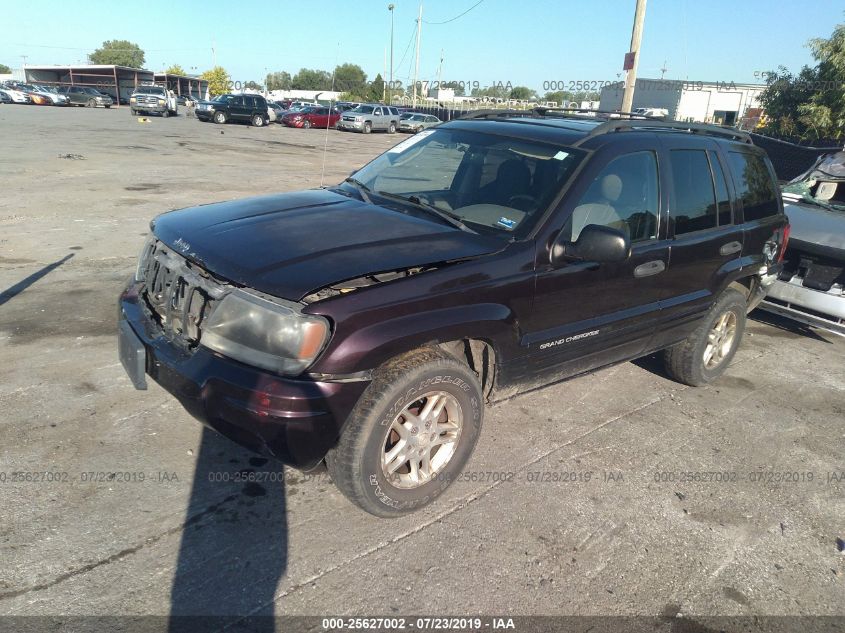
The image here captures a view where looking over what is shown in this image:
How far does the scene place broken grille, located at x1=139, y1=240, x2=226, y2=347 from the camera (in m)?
2.85

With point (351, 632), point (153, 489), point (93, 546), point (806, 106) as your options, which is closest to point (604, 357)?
point (351, 632)

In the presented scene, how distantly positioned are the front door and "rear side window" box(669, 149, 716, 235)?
19 centimetres

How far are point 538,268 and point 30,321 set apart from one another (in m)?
4.26

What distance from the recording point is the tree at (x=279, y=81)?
111 metres

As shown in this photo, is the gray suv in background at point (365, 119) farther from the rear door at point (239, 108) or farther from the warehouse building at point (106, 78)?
the warehouse building at point (106, 78)

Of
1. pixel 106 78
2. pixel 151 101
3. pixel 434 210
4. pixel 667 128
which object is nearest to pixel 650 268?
pixel 667 128

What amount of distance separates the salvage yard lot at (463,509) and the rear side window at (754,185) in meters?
1.37

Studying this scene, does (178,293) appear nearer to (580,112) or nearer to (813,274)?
(580,112)

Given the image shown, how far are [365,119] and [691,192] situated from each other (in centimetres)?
3511

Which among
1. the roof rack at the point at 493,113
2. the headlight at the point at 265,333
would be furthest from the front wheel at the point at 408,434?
the roof rack at the point at 493,113

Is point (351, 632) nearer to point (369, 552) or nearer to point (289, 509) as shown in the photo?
point (369, 552)

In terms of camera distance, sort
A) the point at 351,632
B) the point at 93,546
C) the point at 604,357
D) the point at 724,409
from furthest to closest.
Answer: the point at 724,409 → the point at 604,357 → the point at 93,546 → the point at 351,632

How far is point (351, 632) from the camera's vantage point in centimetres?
238

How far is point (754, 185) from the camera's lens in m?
4.64
